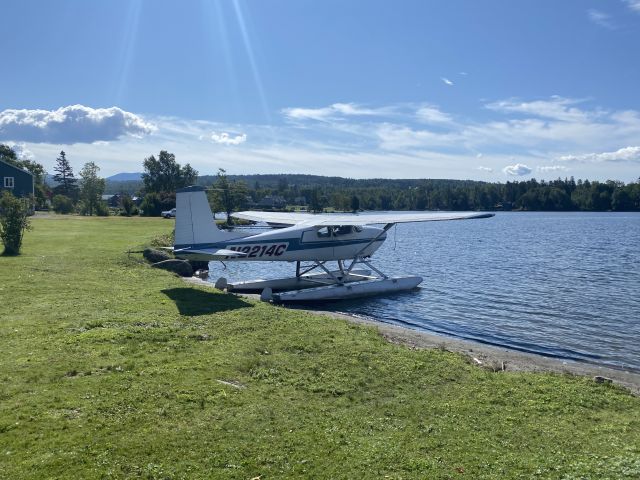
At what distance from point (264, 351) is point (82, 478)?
470 cm

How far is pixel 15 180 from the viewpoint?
52.3 meters

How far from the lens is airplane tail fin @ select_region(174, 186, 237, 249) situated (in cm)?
1702

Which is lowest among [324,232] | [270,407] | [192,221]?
[270,407]

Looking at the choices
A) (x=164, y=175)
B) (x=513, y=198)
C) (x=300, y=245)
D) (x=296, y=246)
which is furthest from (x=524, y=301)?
(x=513, y=198)

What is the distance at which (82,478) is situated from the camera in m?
4.60

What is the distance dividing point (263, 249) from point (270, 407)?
41.3ft

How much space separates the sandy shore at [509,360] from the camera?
1010cm

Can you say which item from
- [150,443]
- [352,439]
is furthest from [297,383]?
[150,443]

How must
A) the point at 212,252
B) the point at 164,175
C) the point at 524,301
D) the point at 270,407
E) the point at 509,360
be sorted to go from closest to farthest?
the point at 270,407, the point at 509,360, the point at 212,252, the point at 524,301, the point at 164,175

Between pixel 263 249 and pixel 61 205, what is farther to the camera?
pixel 61 205

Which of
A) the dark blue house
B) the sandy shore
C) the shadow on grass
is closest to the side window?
the shadow on grass

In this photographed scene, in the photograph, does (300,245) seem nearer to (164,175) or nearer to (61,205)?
(61,205)

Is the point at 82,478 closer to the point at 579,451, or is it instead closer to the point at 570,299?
the point at 579,451

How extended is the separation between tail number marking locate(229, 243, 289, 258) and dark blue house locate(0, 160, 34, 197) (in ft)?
140
